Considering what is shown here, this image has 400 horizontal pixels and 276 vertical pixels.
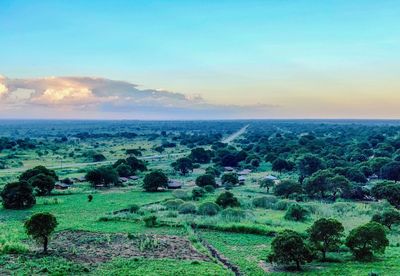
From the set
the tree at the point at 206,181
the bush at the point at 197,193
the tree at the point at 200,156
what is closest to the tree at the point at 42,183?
the bush at the point at 197,193

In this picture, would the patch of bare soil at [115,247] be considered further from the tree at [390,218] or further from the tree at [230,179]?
the tree at [230,179]

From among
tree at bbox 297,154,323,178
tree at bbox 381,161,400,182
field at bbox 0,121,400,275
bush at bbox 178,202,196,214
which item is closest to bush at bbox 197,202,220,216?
field at bbox 0,121,400,275

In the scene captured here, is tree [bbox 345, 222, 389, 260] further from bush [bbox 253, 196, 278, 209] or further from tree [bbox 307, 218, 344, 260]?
bush [bbox 253, 196, 278, 209]

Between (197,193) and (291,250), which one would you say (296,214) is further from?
(197,193)

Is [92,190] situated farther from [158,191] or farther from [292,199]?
[292,199]

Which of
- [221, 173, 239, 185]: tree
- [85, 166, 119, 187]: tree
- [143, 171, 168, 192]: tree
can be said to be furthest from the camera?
[221, 173, 239, 185]: tree

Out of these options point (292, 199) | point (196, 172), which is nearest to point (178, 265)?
point (292, 199)

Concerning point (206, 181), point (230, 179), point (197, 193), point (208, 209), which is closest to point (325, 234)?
point (208, 209)

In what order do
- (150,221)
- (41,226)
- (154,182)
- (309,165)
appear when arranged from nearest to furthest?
(41,226)
(150,221)
(154,182)
(309,165)
